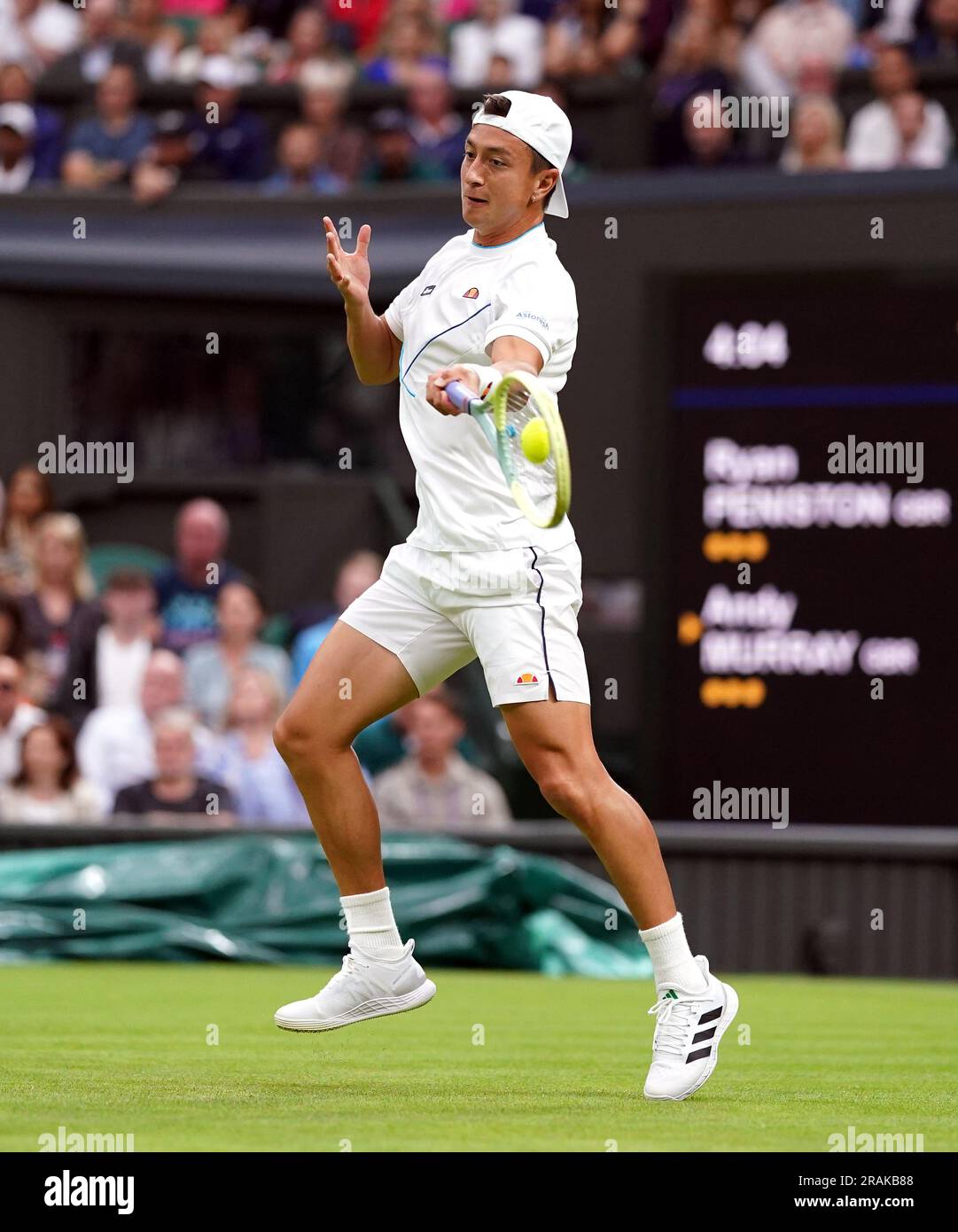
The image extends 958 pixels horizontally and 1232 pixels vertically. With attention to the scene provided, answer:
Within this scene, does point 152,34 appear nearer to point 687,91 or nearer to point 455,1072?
point 687,91

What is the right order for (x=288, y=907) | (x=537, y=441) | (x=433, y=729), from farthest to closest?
(x=433, y=729) < (x=288, y=907) < (x=537, y=441)

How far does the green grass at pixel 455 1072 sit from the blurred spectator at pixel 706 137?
4637 mm

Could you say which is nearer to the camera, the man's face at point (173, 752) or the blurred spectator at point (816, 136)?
the man's face at point (173, 752)

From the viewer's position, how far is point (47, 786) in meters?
10.5

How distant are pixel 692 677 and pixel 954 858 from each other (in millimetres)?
1468

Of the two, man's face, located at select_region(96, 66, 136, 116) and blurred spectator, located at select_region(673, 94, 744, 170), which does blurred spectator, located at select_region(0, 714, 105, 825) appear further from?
blurred spectator, located at select_region(673, 94, 744, 170)

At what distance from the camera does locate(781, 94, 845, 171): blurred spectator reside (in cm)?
1102

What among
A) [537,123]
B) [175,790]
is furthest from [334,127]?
[537,123]

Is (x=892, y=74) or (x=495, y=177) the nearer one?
(x=495, y=177)

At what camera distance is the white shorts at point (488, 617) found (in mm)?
5055

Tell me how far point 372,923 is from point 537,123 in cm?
196

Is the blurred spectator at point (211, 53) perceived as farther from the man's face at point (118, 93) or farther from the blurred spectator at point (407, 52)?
the blurred spectator at point (407, 52)

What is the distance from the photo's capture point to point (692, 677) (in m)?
10.3

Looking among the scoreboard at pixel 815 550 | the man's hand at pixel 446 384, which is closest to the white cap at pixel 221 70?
the scoreboard at pixel 815 550
